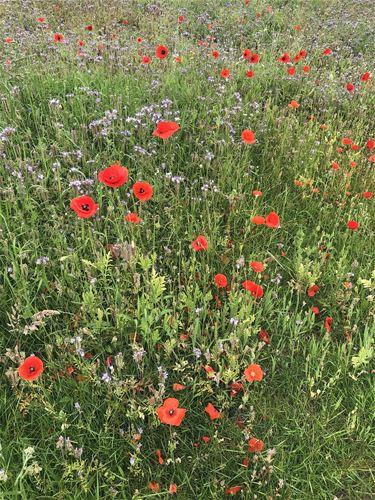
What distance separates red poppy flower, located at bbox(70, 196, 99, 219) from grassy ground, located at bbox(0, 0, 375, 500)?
11.1 inches

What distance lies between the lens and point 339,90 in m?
5.02

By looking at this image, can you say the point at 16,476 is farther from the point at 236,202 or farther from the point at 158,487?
the point at 236,202

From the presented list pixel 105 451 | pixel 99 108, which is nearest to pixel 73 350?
pixel 105 451

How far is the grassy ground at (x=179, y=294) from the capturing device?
2055 millimetres

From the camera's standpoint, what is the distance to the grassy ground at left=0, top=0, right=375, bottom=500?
80.9 inches

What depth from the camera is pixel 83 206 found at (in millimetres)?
2270

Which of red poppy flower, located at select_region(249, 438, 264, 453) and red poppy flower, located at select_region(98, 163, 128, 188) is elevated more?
red poppy flower, located at select_region(98, 163, 128, 188)

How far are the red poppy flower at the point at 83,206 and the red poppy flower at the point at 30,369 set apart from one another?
0.71 meters

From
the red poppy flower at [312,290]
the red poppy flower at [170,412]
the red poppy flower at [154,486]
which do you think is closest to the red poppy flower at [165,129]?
the red poppy flower at [312,290]

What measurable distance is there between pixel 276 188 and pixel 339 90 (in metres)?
2.20

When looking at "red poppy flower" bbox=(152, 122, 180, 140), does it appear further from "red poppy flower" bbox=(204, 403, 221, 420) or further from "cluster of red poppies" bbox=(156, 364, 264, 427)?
"red poppy flower" bbox=(204, 403, 221, 420)

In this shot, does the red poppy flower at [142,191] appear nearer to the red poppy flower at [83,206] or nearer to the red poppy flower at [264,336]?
the red poppy flower at [83,206]

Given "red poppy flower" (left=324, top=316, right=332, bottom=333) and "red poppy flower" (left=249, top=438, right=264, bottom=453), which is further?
"red poppy flower" (left=324, top=316, right=332, bottom=333)

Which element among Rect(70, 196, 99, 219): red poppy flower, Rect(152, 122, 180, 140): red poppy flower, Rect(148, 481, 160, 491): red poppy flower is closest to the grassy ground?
Rect(148, 481, 160, 491): red poppy flower
